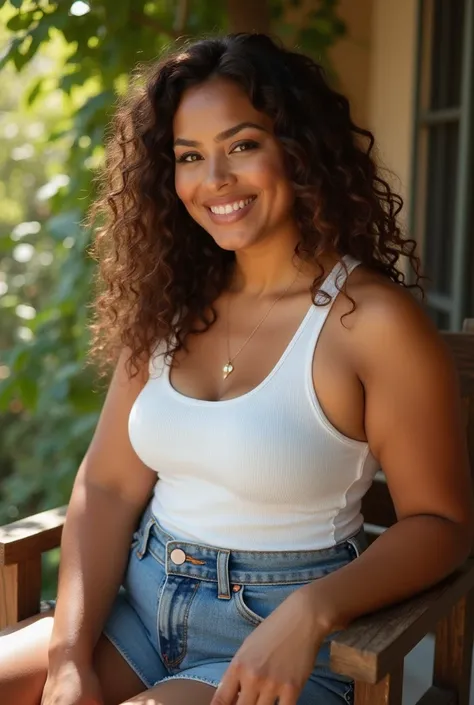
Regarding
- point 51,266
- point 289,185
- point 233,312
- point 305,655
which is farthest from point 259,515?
point 51,266

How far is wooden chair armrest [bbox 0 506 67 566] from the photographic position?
1.89 metres

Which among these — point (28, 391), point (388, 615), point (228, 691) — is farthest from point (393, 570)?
point (28, 391)

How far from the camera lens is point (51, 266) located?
542 cm

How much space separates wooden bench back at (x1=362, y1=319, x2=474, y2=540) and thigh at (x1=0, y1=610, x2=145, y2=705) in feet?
2.24

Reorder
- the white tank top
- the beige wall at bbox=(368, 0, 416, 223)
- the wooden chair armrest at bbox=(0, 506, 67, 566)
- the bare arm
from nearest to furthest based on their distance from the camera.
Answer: the bare arm, the white tank top, the wooden chair armrest at bbox=(0, 506, 67, 566), the beige wall at bbox=(368, 0, 416, 223)

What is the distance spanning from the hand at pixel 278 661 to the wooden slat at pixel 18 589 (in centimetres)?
65

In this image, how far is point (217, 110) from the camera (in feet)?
6.09

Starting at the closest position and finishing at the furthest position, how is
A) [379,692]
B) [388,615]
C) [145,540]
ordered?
[379,692] → [388,615] → [145,540]

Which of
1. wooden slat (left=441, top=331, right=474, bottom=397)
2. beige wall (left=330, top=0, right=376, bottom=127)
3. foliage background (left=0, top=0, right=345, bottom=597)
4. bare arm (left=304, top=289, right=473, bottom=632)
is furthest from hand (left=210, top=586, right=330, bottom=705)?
beige wall (left=330, top=0, right=376, bottom=127)

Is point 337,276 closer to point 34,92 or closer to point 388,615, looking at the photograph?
point 388,615

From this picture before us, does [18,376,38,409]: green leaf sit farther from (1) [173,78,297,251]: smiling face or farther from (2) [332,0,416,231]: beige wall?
(2) [332,0,416,231]: beige wall

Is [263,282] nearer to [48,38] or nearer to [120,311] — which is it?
[120,311]

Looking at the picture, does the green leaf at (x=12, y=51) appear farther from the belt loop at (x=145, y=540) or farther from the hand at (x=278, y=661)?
the hand at (x=278, y=661)

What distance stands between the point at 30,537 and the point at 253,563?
1.66 ft
